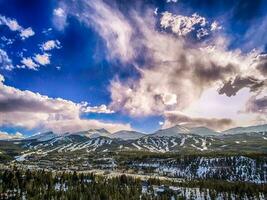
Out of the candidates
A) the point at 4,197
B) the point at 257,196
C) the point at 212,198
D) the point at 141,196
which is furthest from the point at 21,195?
the point at 257,196

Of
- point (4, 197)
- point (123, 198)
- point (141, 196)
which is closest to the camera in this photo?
point (4, 197)

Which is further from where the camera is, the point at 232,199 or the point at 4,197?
the point at 232,199

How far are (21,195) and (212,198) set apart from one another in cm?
11502

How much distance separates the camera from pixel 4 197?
168500mm

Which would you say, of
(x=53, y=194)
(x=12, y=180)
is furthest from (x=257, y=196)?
(x=12, y=180)

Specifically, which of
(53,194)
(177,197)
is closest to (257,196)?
(177,197)

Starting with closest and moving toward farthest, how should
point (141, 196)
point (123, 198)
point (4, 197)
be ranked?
point (4, 197) < point (123, 198) < point (141, 196)

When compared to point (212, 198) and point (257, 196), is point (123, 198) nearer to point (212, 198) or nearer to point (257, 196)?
point (212, 198)

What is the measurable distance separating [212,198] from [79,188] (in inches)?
3309

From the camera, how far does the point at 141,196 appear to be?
7657 inches

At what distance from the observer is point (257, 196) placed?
652ft

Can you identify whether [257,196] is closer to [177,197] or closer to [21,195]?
[177,197]

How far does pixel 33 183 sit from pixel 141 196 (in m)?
68.8

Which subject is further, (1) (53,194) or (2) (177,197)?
(2) (177,197)
